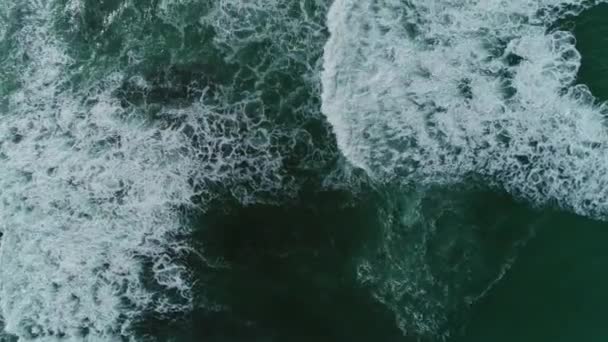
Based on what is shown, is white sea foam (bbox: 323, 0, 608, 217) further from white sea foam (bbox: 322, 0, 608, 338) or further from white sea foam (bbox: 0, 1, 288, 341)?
white sea foam (bbox: 0, 1, 288, 341)

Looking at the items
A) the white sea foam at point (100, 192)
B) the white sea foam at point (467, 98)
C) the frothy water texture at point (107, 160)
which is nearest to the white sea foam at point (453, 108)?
the white sea foam at point (467, 98)

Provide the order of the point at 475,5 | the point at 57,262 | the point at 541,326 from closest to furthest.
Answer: the point at 541,326, the point at 57,262, the point at 475,5

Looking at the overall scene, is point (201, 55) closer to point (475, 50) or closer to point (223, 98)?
point (223, 98)

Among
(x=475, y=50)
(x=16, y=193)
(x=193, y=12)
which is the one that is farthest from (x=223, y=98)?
(x=475, y=50)

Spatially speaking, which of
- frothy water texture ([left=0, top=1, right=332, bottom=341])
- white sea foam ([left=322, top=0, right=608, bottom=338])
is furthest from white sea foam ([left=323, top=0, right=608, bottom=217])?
frothy water texture ([left=0, top=1, right=332, bottom=341])

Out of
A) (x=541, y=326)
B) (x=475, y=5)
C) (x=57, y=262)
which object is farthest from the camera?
(x=475, y=5)
